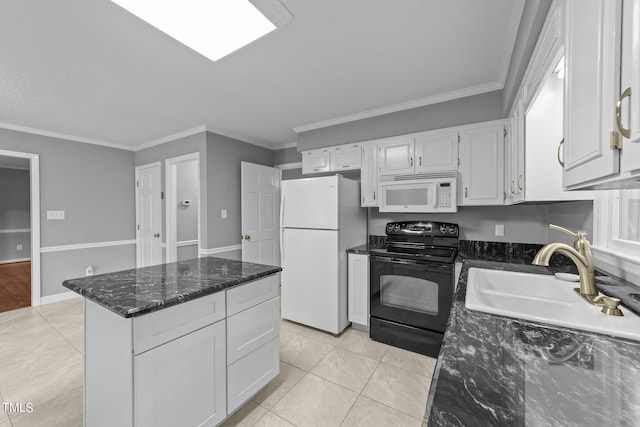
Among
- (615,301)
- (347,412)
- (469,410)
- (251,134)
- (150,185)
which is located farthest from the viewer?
(150,185)

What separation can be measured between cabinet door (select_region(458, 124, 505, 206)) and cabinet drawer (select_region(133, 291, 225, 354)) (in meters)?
2.34

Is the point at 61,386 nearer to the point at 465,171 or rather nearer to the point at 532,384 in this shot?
the point at 532,384

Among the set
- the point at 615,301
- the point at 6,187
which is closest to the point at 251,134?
the point at 615,301

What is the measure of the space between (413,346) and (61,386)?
2.86 meters

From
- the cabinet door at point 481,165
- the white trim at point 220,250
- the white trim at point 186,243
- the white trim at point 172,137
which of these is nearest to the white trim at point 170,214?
the white trim at point 186,243

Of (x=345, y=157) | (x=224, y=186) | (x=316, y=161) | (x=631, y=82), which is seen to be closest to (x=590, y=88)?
(x=631, y=82)

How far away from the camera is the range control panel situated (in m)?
2.75

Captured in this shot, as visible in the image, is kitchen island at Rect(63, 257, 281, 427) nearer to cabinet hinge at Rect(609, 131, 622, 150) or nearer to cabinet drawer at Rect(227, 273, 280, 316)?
cabinet drawer at Rect(227, 273, 280, 316)

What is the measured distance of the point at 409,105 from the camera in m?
2.81

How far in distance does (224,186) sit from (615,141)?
12.4ft

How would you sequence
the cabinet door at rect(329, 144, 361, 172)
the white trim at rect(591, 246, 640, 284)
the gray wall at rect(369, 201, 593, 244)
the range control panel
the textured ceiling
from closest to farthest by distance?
the white trim at rect(591, 246, 640, 284) → the textured ceiling → the gray wall at rect(369, 201, 593, 244) → the range control panel → the cabinet door at rect(329, 144, 361, 172)

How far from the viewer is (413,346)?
2.46 m

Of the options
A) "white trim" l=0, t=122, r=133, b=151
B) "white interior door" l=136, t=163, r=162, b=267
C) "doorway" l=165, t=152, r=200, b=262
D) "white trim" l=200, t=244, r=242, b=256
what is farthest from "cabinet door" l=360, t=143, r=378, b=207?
"white trim" l=0, t=122, r=133, b=151

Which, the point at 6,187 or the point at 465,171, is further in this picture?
the point at 6,187
